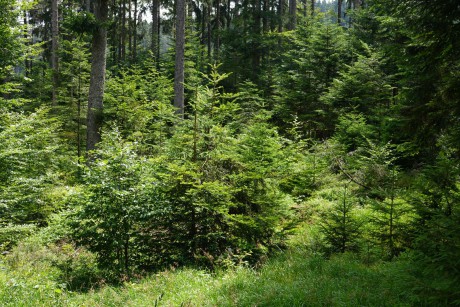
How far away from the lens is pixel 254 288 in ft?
16.9

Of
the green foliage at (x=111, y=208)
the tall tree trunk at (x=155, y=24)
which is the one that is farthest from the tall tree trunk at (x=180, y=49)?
the tall tree trunk at (x=155, y=24)

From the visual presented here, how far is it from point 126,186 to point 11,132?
511 centimetres

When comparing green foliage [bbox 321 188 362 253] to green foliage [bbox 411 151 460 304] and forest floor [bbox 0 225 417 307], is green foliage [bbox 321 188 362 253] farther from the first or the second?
green foliage [bbox 411 151 460 304]

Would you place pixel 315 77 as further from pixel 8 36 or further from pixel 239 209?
pixel 8 36

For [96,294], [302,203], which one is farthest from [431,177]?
[96,294]

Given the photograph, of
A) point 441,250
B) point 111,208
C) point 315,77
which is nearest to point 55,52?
point 315,77

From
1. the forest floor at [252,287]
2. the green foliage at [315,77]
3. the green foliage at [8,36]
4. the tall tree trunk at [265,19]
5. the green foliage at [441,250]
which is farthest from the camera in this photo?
the tall tree trunk at [265,19]

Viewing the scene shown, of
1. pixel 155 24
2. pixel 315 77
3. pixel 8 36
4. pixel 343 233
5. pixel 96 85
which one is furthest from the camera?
pixel 155 24

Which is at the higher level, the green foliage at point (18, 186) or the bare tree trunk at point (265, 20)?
the bare tree trunk at point (265, 20)

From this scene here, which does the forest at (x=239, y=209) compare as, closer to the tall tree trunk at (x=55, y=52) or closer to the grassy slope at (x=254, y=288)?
the grassy slope at (x=254, y=288)

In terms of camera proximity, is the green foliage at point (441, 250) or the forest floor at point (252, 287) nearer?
the green foliage at point (441, 250)

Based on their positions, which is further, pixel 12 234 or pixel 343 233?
pixel 12 234

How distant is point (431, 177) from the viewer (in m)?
4.78

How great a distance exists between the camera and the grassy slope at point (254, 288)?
4625 millimetres
